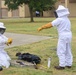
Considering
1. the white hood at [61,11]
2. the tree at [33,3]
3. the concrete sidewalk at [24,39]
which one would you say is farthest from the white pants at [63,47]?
the tree at [33,3]

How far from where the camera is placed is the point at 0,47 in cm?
872

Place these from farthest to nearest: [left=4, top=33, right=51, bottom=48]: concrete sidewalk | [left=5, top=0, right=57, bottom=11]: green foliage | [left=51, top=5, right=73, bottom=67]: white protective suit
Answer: [left=5, top=0, right=57, bottom=11]: green foliage, [left=4, top=33, right=51, bottom=48]: concrete sidewalk, [left=51, top=5, right=73, bottom=67]: white protective suit

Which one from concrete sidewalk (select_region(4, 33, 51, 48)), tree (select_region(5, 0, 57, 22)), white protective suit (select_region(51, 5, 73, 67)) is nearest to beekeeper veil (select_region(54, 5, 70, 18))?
white protective suit (select_region(51, 5, 73, 67))

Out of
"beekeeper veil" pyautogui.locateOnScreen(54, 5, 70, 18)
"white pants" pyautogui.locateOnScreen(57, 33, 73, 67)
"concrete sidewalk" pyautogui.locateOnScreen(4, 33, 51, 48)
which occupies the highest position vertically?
"beekeeper veil" pyautogui.locateOnScreen(54, 5, 70, 18)

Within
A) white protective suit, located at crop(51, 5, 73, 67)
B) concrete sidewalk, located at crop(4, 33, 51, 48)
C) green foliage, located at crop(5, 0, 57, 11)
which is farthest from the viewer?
green foliage, located at crop(5, 0, 57, 11)

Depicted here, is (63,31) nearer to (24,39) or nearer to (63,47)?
(63,47)

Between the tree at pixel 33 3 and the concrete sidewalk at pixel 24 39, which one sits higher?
the tree at pixel 33 3

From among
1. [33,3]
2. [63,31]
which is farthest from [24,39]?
[33,3]

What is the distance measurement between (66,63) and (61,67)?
0.23m

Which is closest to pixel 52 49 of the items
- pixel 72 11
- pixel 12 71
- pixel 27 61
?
pixel 27 61

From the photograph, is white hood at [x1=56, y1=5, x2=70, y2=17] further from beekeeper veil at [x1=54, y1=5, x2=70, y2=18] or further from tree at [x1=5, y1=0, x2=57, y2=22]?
tree at [x1=5, y1=0, x2=57, y2=22]

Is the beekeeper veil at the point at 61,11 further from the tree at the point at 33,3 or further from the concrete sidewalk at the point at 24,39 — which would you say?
the tree at the point at 33,3

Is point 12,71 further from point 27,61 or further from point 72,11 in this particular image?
point 72,11

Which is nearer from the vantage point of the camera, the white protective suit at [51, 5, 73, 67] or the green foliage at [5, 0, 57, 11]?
the white protective suit at [51, 5, 73, 67]
